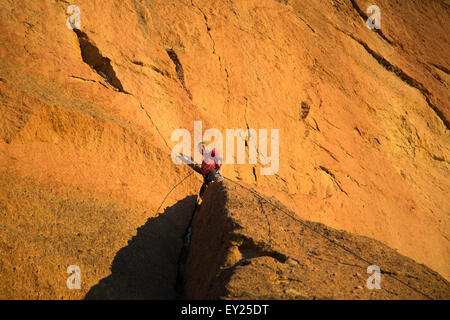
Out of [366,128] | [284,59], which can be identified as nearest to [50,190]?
[284,59]

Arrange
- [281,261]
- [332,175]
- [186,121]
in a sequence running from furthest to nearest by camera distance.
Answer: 1. [332,175]
2. [186,121]
3. [281,261]

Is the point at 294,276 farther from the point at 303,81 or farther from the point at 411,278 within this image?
the point at 303,81

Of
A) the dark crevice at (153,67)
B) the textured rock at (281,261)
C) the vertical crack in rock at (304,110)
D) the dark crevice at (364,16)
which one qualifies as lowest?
the textured rock at (281,261)

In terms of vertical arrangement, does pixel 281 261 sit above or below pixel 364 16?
below

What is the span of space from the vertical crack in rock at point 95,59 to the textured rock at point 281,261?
3.40 m

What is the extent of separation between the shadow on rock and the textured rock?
331mm

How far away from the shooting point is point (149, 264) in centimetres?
619

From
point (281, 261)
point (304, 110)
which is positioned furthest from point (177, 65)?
point (281, 261)

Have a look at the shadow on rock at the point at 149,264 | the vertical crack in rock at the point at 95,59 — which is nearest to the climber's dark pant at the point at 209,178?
the shadow on rock at the point at 149,264

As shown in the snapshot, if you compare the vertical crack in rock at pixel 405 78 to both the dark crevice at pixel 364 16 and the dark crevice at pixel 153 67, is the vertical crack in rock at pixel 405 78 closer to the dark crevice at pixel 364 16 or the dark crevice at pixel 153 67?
the dark crevice at pixel 364 16

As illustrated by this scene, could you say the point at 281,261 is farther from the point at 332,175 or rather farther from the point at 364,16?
the point at 364,16

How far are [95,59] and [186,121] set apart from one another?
6.93 feet

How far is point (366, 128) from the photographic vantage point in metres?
13.2

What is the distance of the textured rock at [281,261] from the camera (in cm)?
446
